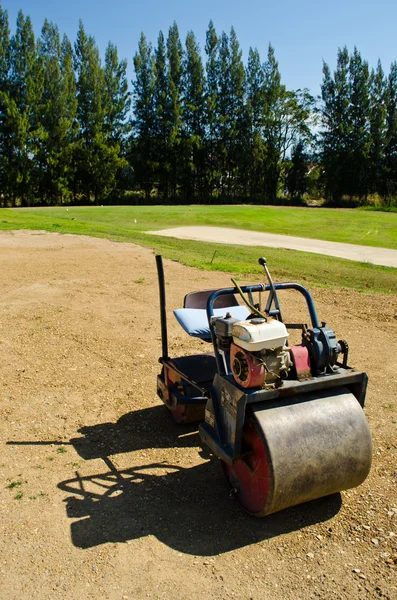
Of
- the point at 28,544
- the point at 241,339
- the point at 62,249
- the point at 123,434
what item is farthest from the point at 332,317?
the point at 62,249

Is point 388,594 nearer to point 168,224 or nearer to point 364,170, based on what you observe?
point 168,224

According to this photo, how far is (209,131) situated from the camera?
161ft

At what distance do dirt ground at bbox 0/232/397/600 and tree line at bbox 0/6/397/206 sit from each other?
39843 mm

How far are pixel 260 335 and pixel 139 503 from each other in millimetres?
1396

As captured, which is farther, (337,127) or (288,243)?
(337,127)

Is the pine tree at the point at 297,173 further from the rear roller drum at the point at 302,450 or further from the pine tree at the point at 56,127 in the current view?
the rear roller drum at the point at 302,450

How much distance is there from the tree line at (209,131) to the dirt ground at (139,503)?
131 feet

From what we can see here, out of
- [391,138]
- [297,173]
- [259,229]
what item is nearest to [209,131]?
[297,173]

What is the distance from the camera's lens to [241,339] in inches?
116

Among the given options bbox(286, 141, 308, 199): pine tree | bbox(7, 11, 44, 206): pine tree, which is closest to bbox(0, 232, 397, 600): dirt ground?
bbox(7, 11, 44, 206): pine tree

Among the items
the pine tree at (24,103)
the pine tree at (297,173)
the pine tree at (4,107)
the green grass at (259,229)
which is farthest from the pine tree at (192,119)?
the green grass at (259,229)

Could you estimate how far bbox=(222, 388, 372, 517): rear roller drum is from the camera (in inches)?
114

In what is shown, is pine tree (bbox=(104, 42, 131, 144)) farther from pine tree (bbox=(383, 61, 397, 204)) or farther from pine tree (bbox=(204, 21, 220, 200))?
pine tree (bbox=(383, 61, 397, 204))

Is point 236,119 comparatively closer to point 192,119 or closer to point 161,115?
point 192,119
